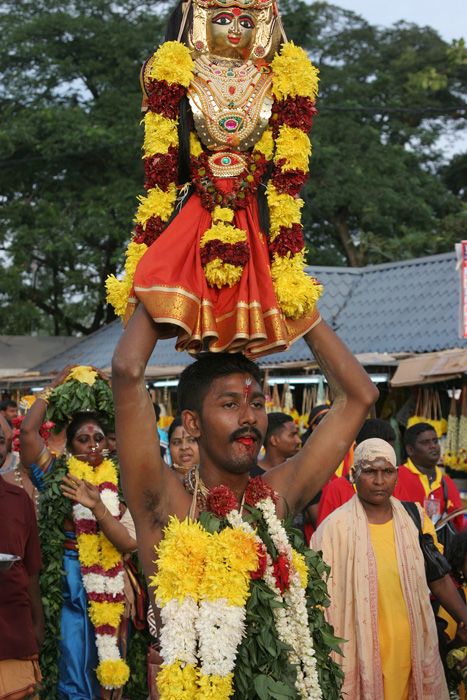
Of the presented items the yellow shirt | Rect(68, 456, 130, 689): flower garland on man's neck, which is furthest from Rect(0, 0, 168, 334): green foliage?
the yellow shirt

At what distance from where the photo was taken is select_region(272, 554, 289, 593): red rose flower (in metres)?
3.03

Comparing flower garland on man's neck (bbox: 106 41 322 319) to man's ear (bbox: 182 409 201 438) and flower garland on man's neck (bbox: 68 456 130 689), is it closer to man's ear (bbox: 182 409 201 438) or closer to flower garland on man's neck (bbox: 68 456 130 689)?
man's ear (bbox: 182 409 201 438)

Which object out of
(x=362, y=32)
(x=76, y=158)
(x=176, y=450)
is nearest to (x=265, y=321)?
(x=176, y=450)

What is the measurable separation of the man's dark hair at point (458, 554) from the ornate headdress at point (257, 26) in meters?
3.39

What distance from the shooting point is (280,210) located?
326 cm

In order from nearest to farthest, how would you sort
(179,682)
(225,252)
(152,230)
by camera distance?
(179,682)
(225,252)
(152,230)

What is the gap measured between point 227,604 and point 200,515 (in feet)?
1.15

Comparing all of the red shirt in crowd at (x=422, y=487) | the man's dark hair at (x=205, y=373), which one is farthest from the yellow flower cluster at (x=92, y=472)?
the man's dark hair at (x=205, y=373)

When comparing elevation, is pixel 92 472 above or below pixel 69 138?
below

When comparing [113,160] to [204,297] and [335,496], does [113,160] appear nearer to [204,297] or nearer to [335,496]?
[335,496]

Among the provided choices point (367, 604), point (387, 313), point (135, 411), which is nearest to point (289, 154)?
point (135, 411)

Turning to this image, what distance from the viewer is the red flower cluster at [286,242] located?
10.5 ft

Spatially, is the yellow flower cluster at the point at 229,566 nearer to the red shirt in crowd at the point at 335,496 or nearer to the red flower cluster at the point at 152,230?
the red flower cluster at the point at 152,230

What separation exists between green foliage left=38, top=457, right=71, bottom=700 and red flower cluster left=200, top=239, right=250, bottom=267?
3283mm
